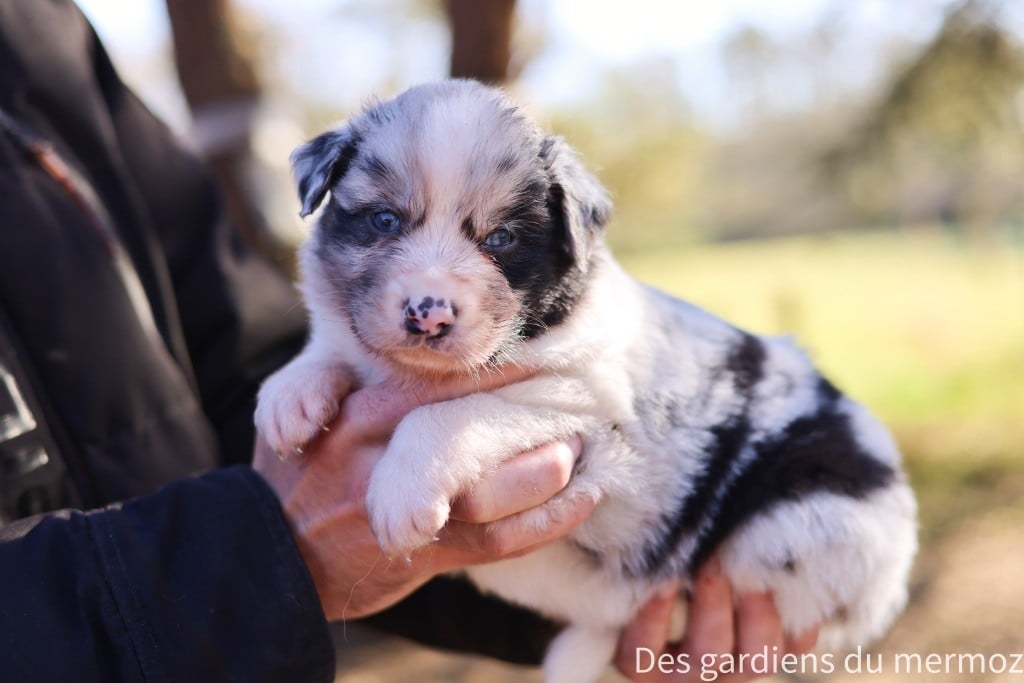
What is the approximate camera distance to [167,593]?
180 centimetres

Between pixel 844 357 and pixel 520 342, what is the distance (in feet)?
27.0

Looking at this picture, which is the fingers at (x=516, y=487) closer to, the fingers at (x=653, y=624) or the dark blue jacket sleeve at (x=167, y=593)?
the dark blue jacket sleeve at (x=167, y=593)

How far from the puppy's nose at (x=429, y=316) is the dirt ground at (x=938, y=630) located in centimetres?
359

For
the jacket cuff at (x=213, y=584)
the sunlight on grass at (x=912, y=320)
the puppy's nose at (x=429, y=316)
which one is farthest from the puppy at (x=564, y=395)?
the sunlight on grass at (x=912, y=320)

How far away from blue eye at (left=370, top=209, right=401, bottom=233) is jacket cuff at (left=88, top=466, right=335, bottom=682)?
693 mm

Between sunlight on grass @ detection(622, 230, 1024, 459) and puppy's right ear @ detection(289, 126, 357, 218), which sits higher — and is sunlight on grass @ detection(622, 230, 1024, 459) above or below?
below

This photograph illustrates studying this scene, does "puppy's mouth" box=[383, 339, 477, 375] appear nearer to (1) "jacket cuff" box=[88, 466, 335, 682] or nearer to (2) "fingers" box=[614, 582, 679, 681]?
(1) "jacket cuff" box=[88, 466, 335, 682]

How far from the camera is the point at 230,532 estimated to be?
192cm

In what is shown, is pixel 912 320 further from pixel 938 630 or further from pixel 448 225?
pixel 448 225

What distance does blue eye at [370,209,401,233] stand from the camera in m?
2.11

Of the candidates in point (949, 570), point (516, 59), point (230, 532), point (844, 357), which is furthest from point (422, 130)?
point (844, 357)

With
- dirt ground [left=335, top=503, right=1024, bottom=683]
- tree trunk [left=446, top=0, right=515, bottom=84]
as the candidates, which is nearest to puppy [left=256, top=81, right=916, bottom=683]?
dirt ground [left=335, top=503, right=1024, bottom=683]

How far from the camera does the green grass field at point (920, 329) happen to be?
28.7ft

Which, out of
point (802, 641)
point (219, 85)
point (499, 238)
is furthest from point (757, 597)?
point (219, 85)
